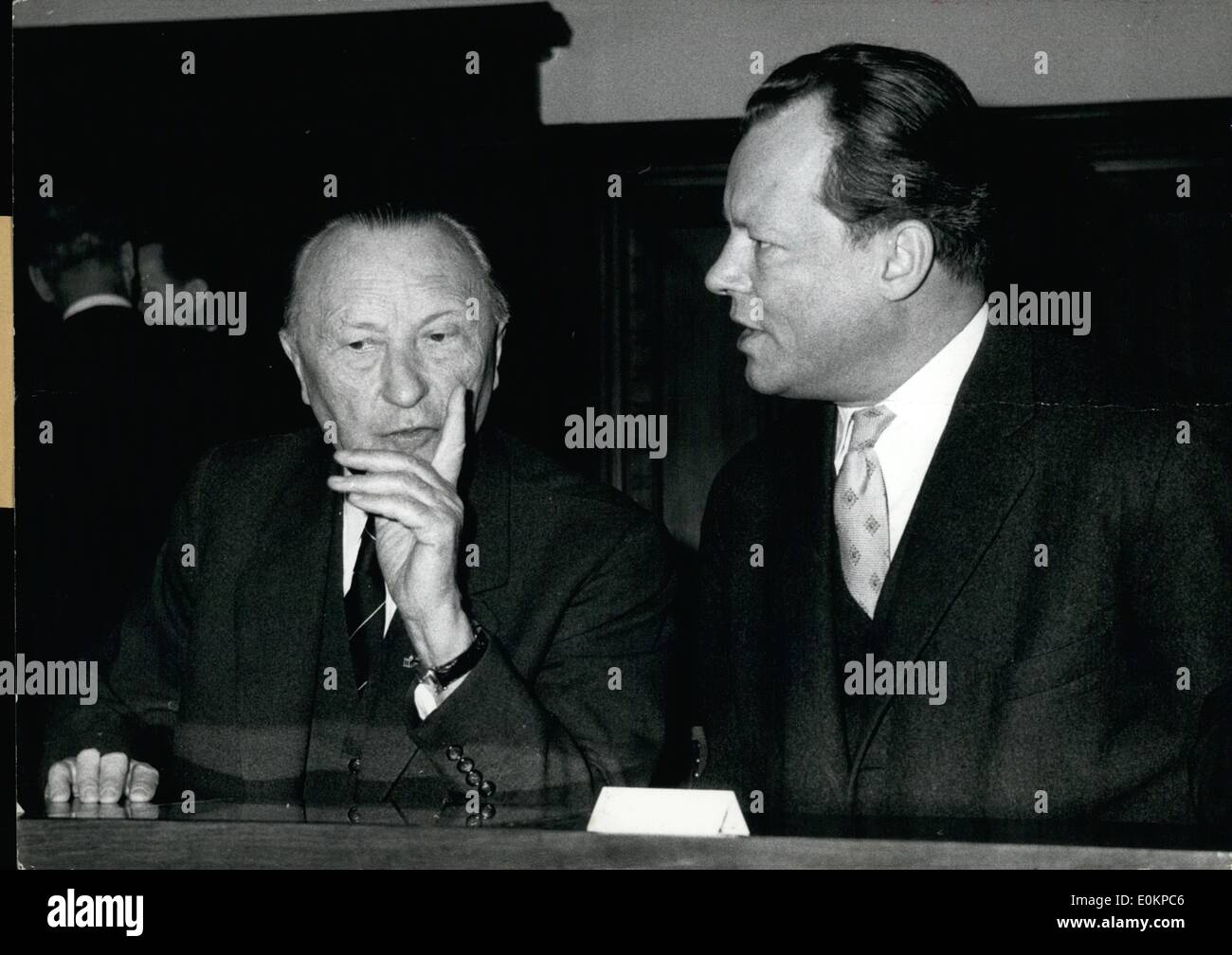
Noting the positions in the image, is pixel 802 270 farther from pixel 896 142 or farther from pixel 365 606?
pixel 365 606

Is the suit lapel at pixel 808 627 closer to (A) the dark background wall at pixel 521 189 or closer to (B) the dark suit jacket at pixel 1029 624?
(B) the dark suit jacket at pixel 1029 624

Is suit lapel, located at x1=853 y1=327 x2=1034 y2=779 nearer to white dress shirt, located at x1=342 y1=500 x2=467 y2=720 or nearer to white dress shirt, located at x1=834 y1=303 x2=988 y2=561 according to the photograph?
white dress shirt, located at x1=834 y1=303 x2=988 y2=561

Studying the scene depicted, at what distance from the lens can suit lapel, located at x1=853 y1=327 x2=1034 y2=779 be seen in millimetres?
1741

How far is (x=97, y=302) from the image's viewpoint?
2.32 m

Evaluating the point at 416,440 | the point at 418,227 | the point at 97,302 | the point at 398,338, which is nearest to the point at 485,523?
the point at 416,440

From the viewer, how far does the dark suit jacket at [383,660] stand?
68.5 inches

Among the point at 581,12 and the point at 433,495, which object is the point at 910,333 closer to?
the point at 433,495

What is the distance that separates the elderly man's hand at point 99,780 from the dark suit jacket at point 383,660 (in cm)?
4

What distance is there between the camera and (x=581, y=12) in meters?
2.30

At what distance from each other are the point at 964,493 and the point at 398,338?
728 mm

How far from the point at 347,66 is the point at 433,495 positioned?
107 cm

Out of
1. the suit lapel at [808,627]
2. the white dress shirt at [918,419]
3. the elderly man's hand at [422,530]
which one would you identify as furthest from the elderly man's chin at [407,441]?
the white dress shirt at [918,419]
